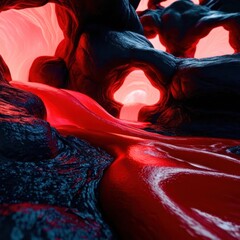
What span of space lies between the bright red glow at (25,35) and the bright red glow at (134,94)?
203cm

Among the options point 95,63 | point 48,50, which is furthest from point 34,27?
point 95,63

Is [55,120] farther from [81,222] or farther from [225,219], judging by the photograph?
[225,219]

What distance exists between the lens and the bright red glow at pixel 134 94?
5766 millimetres

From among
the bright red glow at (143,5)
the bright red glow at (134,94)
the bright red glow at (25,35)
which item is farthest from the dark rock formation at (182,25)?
the bright red glow at (25,35)

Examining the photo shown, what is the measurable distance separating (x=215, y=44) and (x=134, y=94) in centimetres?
474

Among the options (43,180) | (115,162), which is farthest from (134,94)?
(43,180)

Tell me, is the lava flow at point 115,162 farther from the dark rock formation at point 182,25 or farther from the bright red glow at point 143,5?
the bright red glow at point 143,5

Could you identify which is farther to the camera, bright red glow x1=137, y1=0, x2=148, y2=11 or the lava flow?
bright red glow x1=137, y1=0, x2=148, y2=11

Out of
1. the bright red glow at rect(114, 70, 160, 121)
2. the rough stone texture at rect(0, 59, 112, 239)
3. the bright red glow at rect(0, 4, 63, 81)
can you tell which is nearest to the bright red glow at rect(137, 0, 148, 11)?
the bright red glow at rect(114, 70, 160, 121)

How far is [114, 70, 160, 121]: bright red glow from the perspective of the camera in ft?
18.9

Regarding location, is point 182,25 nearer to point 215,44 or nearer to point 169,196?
point 215,44

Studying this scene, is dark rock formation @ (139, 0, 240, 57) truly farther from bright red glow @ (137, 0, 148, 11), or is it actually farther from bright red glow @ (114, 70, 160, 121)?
bright red glow @ (114, 70, 160, 121)

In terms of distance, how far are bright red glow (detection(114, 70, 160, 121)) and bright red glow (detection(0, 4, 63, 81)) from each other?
2.03 meters

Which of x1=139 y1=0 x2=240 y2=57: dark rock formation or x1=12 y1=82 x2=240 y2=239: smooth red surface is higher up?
x1=139 y1=0 x2=240 y2=57: dark rock formation
